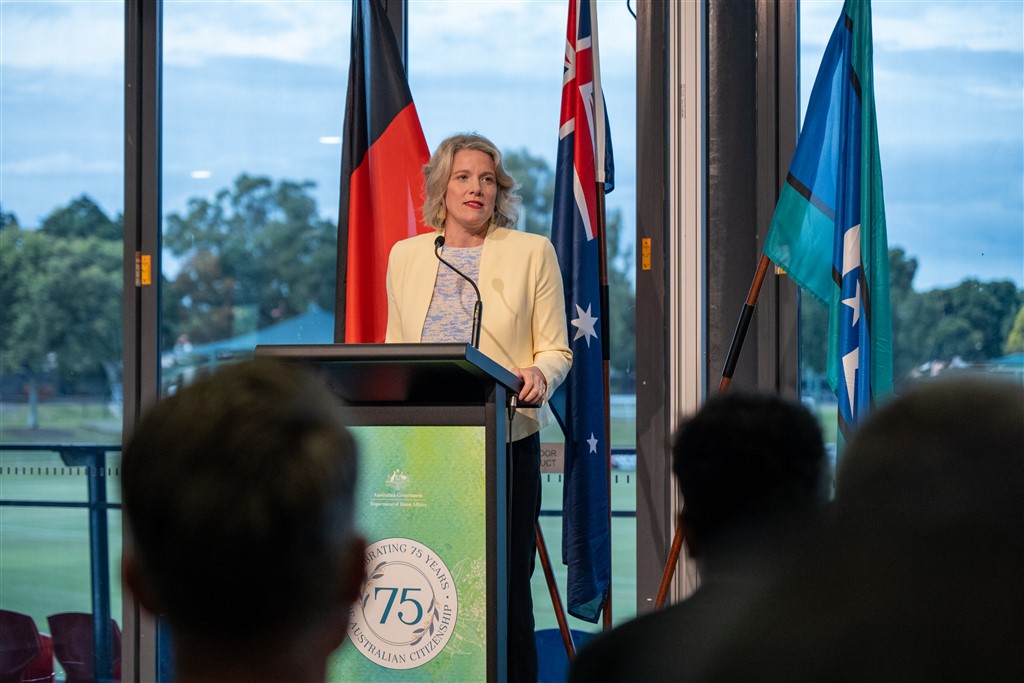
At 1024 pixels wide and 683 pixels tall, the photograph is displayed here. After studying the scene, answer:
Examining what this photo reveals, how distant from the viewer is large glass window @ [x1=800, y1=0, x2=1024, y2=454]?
146 inches

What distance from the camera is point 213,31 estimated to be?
4.22 meters

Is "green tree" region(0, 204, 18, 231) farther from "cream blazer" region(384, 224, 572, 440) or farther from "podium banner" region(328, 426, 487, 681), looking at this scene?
"podium banner" region(328, 426, 487, 681)

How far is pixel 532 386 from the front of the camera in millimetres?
2383

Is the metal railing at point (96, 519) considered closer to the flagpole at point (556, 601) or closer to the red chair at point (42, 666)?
the red chair at point (42, 666)

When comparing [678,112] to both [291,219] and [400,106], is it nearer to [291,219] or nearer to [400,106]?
[400,106]

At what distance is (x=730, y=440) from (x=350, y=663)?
4.55 ft

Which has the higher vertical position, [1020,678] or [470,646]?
[1020,678]

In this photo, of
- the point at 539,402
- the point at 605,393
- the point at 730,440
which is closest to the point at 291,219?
the point at 605,393

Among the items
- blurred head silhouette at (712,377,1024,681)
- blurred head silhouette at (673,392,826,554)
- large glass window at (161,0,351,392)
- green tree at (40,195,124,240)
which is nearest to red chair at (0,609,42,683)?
large glass window at (161,0,351,392)

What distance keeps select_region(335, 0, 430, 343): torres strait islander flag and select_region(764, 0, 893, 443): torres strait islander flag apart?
1.32 m

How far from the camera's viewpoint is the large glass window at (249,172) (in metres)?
4.16

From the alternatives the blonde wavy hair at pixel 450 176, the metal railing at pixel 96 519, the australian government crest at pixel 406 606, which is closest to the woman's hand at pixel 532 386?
the australian government crest at pixel 406 606

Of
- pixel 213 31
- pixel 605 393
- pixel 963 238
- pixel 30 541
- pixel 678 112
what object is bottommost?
pixel 30 541

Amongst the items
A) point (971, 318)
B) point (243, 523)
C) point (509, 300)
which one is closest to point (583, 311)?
point (509, 300)
